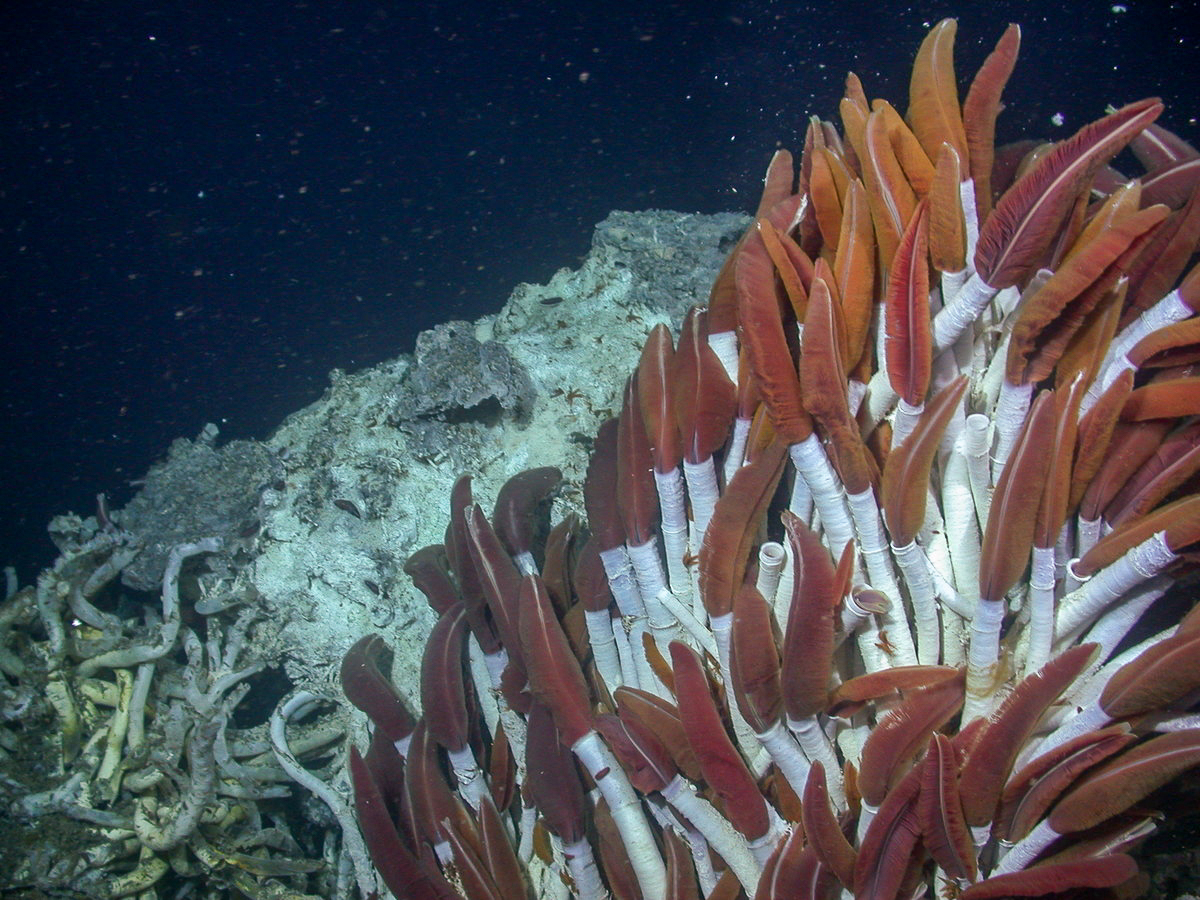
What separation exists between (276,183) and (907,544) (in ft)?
24.2

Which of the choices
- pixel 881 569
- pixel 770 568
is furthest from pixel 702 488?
pixel 881 569

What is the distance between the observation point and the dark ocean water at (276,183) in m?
6.01

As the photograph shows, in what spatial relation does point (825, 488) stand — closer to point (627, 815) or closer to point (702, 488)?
point (702, 488)

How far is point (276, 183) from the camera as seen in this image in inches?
265

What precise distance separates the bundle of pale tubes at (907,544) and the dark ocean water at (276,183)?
11.9 feet

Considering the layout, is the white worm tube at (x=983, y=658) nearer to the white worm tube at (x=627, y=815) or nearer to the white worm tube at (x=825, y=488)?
the white worm tube at (x=825, y=488)

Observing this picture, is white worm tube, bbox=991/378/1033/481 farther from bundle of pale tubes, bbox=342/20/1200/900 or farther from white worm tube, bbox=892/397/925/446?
white worm tube, bbox=892/397/925/446

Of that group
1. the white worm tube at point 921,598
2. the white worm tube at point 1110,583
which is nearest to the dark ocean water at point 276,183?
the white worm tube at point 921,598

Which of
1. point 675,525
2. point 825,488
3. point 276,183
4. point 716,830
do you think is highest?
point 276,183

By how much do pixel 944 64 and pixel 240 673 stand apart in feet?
14.9

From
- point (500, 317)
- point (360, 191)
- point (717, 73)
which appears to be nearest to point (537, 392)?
point (500, 317)

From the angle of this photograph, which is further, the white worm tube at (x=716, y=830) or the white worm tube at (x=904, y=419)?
the white worm tube at (x=716, y=830)

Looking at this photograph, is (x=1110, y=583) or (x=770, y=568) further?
(x=770, y=568)

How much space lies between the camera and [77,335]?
6.67m
